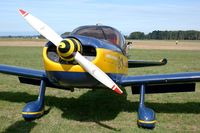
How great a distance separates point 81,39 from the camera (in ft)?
18.4

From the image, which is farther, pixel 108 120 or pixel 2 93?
pixel 2 93

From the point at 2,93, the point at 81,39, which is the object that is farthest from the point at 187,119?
the point at 2,93

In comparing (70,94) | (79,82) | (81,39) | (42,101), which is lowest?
(70,94)

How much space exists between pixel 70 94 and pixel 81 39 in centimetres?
452

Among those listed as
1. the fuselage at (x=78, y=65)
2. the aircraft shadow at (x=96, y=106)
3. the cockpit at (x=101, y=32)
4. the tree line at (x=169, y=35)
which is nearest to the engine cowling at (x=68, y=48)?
the fuselage at (x=78, y=65)

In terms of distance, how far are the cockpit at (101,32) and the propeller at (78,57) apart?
1.28 metres

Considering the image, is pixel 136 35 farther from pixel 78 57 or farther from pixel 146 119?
pixel 78 57

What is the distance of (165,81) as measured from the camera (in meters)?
7.04

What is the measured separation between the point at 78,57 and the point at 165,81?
8.09 feet

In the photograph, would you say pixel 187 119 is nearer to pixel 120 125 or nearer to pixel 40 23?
pixel 120 125

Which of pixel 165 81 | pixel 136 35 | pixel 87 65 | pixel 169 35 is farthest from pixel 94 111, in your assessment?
pixel 169 35

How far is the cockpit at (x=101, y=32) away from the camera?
7125 mm

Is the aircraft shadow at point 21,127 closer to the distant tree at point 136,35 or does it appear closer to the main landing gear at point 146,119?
the main landing gear at point 146,119

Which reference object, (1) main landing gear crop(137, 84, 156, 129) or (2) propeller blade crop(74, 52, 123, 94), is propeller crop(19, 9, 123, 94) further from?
(1) main landing gear crop(137, 84, 156, 129)
